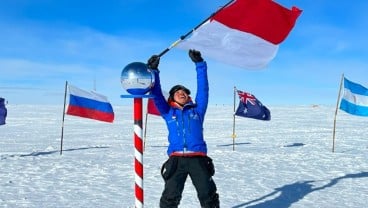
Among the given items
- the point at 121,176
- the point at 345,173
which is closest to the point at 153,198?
the point at 121,176

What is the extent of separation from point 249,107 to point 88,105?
214 inches

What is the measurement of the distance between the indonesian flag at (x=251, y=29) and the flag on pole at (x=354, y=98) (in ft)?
30.3

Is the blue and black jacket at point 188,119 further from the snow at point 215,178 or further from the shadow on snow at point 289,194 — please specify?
the shadow on snow at point 289,194

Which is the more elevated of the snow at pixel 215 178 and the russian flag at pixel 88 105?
the russian flag at pixel 88 105

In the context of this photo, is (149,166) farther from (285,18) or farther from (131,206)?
(285,18)

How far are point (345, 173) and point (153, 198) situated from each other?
5335 mm

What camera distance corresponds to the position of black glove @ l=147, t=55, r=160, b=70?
4645 mm

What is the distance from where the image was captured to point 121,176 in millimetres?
9898

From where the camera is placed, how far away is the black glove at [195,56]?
505 centimetres

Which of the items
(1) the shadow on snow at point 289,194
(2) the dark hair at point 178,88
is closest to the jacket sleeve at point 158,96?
(2) the dark hair at point 178,88

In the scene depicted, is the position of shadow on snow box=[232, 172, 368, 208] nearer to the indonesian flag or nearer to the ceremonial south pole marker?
the indonesian flag

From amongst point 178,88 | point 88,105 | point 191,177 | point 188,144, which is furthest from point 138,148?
point 88,105

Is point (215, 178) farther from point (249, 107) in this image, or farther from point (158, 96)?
point (249, 107)

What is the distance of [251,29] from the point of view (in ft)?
19.7
